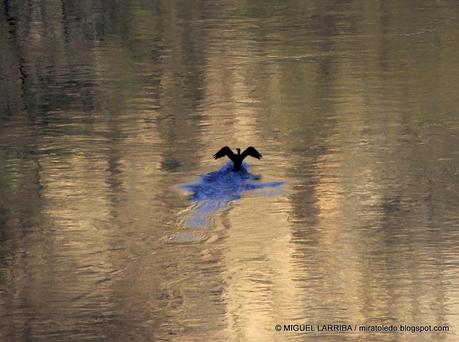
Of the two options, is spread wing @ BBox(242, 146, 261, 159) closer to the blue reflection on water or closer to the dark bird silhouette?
the dark bird silhouette

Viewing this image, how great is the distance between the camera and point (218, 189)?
1741 cm

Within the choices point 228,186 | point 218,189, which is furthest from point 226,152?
point 218,189

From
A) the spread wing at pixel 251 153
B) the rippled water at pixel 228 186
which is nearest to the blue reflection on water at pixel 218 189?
the rippled water at pixel 228 186

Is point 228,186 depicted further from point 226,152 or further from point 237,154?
point 237,154

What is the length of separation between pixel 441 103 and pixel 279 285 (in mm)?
8889

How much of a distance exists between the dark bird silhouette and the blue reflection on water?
0.09 m

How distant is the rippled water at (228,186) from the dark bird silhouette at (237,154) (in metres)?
0.23

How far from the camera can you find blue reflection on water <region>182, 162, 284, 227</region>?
1647 cm

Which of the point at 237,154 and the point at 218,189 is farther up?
the point at 237,154

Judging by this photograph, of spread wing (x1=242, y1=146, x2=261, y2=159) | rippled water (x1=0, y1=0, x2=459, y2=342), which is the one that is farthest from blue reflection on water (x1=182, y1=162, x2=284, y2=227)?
spread wing (x1=242, y1=146, x2=261, y2=159)

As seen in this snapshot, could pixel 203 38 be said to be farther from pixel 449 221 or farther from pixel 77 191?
pixel 449 221

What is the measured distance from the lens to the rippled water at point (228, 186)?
13508 millimetres

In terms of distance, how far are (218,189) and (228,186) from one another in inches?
8.0

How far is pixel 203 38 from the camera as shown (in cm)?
2986
